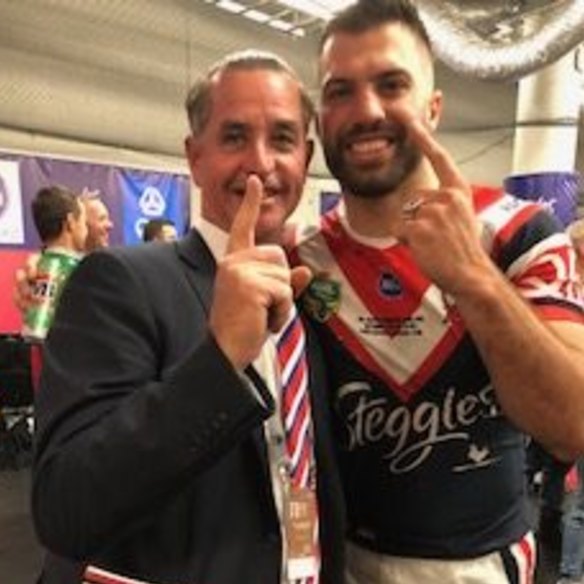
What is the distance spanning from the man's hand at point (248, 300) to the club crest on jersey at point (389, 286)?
40cm

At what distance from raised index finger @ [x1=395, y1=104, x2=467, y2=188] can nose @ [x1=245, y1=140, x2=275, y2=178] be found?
25 cm

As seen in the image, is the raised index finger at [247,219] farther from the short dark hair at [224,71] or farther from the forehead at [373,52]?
the forehead at [373,52]

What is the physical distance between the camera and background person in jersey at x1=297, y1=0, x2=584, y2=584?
1.14m

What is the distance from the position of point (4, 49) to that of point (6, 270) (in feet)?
5.02

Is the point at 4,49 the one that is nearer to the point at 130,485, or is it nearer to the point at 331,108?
the point at 331,108

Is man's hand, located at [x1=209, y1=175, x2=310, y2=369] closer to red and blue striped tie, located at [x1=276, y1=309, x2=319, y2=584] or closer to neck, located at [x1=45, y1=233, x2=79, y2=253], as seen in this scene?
red and blue striped tie, located at [x1=276, y1=309, x2=319, y2=584]

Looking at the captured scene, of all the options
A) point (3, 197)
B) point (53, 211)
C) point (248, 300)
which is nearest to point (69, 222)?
point (53, 211)

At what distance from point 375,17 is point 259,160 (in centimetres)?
39

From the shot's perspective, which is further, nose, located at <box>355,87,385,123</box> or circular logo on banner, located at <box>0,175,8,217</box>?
circular logo on banner, located at <box>0,175,8,217</box>

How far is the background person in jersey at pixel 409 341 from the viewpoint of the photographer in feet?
3.73

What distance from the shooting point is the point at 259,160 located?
96 cm

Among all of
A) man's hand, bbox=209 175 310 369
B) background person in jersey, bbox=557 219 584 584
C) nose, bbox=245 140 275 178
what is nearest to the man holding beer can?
nose, bbox=245 140 275 178

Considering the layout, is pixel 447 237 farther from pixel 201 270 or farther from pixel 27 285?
pixel 27 285

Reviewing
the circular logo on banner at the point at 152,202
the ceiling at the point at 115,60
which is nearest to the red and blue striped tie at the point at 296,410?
the ceiling at the point at 115,60
